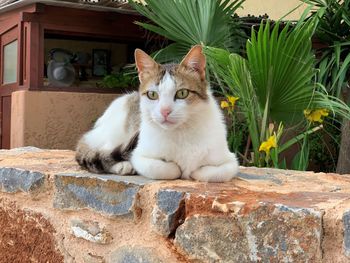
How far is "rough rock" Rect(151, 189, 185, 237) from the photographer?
1.49m

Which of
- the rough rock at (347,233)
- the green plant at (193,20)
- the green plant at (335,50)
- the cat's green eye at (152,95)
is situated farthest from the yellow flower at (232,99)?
the rough rock at (347,233)

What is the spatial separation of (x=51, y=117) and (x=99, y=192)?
2392 millimetres

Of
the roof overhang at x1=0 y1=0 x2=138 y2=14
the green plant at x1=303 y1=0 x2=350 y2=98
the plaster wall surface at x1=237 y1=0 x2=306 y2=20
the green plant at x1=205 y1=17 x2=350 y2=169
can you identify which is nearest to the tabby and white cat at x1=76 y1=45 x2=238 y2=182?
the green plant at x1=205 y1=17 x2=350 y2=169

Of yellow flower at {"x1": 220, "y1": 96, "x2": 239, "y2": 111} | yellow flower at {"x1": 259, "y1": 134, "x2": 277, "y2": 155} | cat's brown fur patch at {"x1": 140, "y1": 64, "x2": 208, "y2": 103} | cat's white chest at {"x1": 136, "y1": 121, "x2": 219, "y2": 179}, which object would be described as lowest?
yellow flower at {"x1": 259, "y1": 134, "x2": 277, "y2": 155}

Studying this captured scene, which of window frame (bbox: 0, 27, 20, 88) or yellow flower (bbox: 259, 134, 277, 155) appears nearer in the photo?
yellow flower (bbox: 259, 134, 277, 155)

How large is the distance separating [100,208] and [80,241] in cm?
17

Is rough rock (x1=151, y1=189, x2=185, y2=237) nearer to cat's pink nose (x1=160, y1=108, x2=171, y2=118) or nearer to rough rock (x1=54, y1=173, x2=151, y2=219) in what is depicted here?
rough rock (x1=54, y1=173, x2=151, y2=219)

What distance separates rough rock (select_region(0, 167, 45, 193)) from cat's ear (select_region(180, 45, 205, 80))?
707 millimetres

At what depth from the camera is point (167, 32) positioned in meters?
3.24

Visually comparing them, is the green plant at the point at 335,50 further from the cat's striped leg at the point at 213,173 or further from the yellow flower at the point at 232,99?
the cat's striped leg at the point at 213,173

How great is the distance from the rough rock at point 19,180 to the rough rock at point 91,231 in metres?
0.25

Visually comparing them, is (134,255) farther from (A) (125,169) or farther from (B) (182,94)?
(B) (182,94)

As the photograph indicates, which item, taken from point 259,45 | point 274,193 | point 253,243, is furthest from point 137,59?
point 259,45

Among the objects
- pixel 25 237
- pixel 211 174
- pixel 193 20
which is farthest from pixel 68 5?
pixel 211 174
